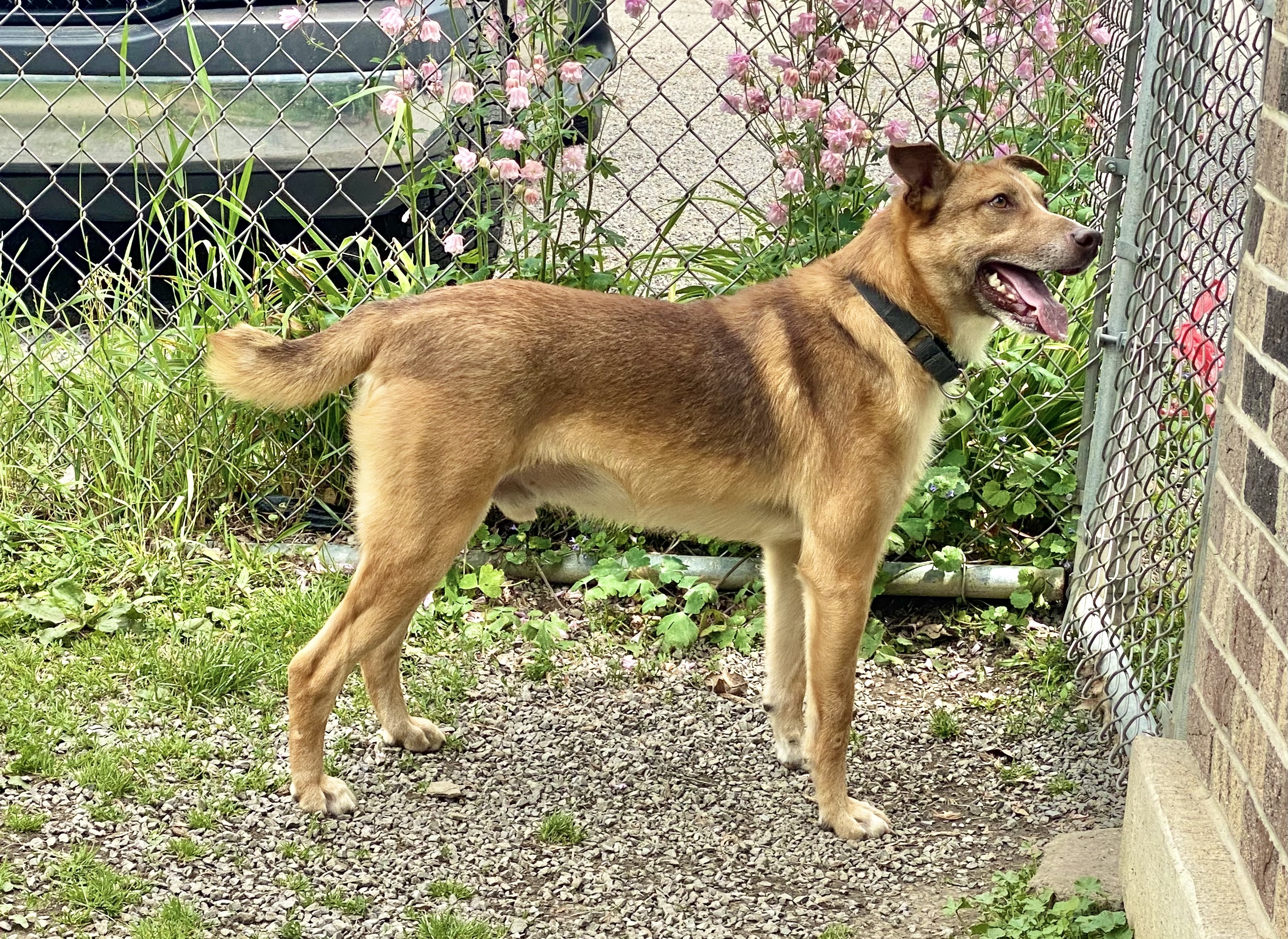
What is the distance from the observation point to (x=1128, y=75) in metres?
4.19

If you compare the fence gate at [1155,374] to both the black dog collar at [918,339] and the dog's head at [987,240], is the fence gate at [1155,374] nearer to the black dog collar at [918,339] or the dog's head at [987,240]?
the dog's head at [987,240]

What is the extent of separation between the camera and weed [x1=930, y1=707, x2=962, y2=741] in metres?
4.10

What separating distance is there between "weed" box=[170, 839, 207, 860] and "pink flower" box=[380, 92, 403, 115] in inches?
88.7

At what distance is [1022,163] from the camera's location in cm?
379

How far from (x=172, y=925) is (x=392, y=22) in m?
2.75

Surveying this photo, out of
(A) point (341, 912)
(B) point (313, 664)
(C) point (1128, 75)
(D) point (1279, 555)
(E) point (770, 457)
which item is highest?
(C) point (1128, 75)

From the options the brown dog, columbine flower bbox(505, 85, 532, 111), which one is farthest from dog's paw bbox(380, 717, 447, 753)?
columbine flower bbox(505, 85, 532, 111)

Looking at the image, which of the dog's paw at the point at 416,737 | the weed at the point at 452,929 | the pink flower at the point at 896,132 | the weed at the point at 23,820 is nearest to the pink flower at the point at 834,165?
the pink flower at the point at 896,132

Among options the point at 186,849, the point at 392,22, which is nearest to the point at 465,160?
the point at 392,22

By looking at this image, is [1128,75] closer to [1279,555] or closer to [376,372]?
[1279,555]

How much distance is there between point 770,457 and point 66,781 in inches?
83.2

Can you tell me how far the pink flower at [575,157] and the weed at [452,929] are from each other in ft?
7.82

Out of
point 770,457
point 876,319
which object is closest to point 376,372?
point 770,457

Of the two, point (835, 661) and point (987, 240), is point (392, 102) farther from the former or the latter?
→ point (835, 661)
